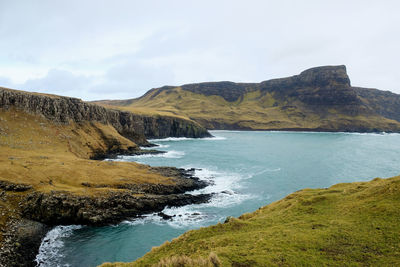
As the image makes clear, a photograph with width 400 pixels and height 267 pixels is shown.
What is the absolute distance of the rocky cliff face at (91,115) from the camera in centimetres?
6272

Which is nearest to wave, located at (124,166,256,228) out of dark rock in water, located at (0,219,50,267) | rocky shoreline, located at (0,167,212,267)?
rocky shoreline, located at (0,167,212,267)

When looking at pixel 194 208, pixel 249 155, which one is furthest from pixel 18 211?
pixel 249 155

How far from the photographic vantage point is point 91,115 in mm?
82938

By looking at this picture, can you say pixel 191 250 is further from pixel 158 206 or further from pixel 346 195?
pixel 158 206

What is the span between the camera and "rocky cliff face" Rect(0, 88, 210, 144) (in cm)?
6272

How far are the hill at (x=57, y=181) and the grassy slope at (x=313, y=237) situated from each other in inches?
712

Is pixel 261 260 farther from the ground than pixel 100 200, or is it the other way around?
pixel 261 260

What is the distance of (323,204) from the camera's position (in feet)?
72.3

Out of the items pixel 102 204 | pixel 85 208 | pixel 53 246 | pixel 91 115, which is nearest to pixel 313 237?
pixel 53 246

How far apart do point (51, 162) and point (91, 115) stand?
1705 inches

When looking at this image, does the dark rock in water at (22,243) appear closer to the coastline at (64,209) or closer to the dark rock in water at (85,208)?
the coastline at (64,209)

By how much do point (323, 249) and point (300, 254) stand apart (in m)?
1.68

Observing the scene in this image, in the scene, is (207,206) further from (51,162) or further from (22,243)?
(51,162)

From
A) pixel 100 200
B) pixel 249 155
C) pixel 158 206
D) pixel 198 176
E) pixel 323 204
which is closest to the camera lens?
pixel 323 204
